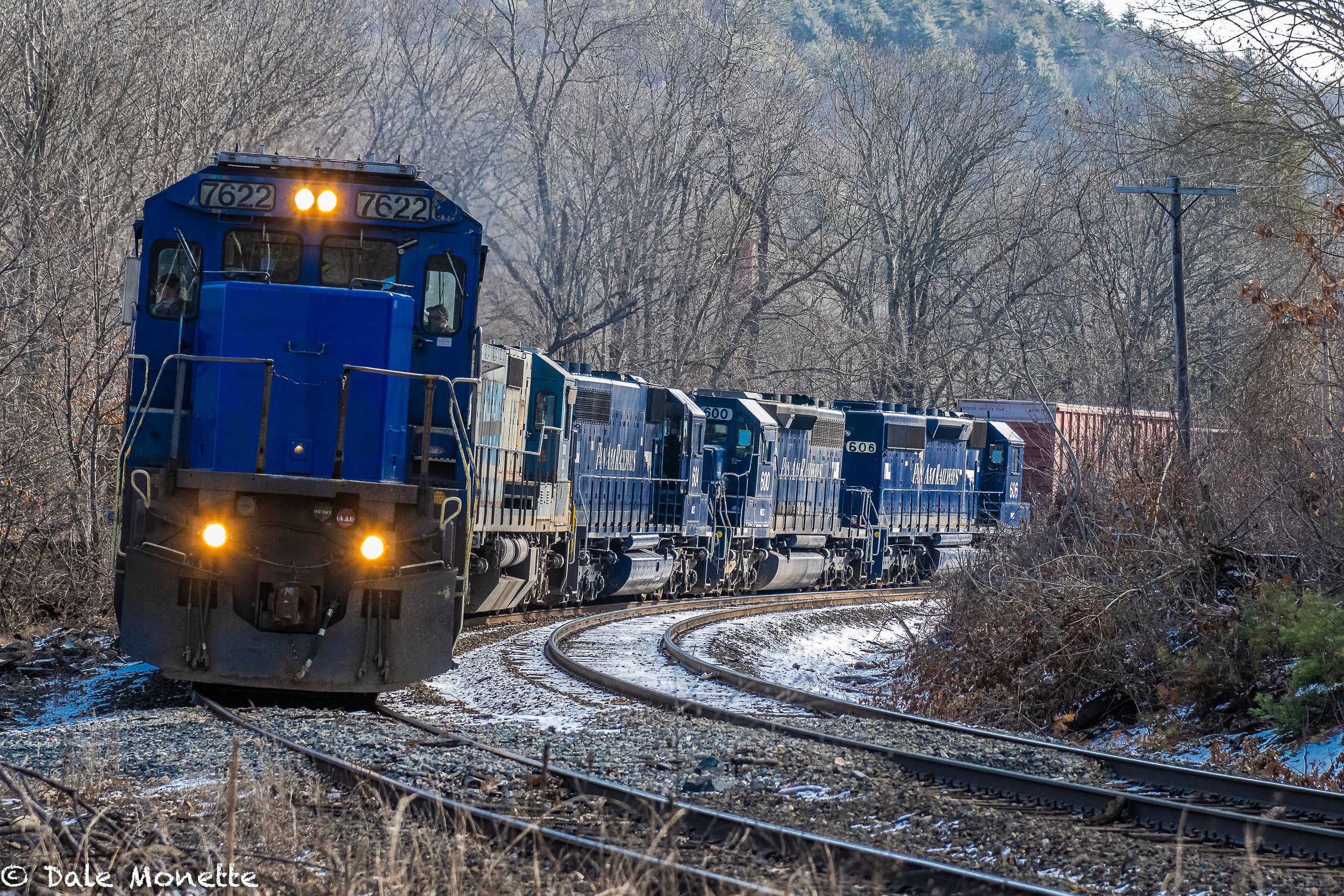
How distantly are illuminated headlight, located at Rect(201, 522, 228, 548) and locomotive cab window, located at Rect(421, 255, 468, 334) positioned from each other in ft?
7.33

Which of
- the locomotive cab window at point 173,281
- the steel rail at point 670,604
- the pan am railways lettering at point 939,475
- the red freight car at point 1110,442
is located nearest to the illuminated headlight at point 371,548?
the locomotive cab window at point 173,281

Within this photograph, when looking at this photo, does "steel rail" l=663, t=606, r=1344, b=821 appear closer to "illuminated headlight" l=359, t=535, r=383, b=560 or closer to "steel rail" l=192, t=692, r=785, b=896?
"steel rail" l=192, t=692, r=785, b=896

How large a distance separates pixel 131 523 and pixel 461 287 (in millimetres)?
2893

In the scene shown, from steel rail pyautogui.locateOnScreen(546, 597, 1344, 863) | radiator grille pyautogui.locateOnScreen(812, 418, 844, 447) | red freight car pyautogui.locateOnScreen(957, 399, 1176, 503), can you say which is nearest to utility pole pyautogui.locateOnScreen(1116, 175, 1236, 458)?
red freight car pyautogui.locateOnScreen(957, 399, 1176, 503)

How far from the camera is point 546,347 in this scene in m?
37.6

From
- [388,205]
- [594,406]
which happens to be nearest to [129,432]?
[388,205]

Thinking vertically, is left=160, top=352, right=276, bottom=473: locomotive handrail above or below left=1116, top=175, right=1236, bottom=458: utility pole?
below

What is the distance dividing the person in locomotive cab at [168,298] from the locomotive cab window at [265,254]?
395mm

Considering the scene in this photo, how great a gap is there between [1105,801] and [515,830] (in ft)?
10.0

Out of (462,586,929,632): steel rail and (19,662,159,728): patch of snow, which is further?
(462,586,929,632): steel rail

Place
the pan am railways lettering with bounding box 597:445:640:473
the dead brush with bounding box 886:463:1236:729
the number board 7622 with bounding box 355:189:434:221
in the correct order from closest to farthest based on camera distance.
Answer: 1. the number board 7622 with bounding box 355:189:434:221
2. the dead brush with bounding box 886:463:1236:729
3. the pan am railways lettering with bounding box 597:445:640:473

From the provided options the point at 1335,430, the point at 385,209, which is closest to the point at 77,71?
the point at 385,209

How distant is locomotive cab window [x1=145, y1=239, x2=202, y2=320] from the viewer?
33.1 feet

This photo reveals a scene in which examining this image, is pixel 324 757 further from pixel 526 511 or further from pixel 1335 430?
pixel 1335 430
